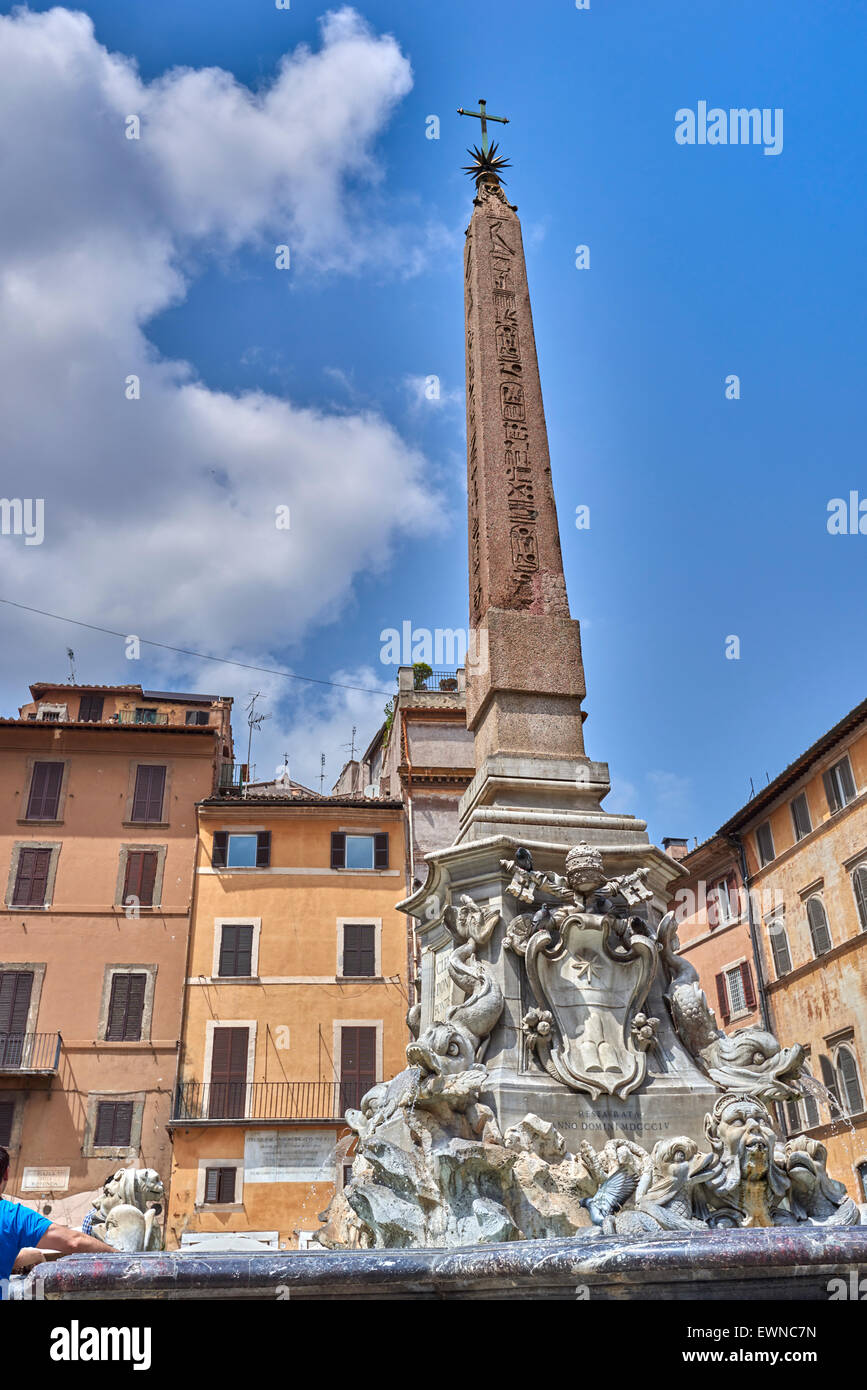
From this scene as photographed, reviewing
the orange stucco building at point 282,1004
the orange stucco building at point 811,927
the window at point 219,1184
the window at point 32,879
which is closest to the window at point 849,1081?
the orange stucco building at point 811,927

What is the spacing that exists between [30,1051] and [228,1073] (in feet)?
13.1

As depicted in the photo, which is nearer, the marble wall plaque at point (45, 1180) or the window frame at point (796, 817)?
the marble wall plaque at point (45, 1180)

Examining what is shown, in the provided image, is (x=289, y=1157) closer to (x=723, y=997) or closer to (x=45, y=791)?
(x=45, y=791)

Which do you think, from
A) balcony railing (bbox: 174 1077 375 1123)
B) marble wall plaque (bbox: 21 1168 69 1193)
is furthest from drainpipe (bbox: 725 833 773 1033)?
marble wall plaque (bbox: 21 1168 69 1193)

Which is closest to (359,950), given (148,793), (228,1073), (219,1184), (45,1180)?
(228,1073)

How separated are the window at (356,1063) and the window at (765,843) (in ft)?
31.5

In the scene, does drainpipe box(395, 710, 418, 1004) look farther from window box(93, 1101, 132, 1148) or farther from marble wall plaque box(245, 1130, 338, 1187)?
window box(93, 1101, 132, 1148)

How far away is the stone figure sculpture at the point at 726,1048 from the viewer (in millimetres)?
6207

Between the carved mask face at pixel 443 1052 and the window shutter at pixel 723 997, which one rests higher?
the window shutter at pixel 723 997

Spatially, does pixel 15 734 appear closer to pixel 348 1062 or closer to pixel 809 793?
pixel 348 1062

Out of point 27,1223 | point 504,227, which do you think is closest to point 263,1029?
point 504,227

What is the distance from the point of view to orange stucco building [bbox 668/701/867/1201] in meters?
21.0

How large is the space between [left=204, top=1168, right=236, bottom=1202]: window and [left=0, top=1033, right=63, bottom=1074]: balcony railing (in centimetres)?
384

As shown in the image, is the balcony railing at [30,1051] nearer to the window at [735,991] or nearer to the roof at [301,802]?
the roof at [301,802]
